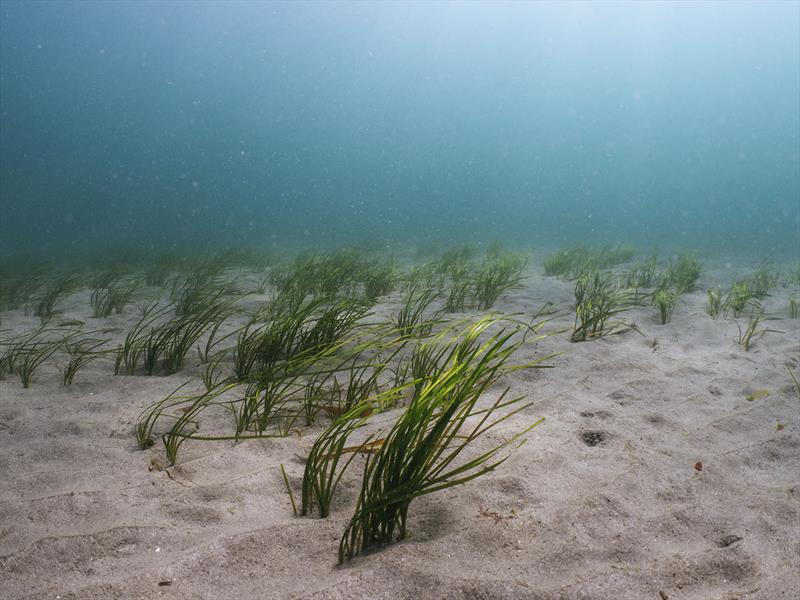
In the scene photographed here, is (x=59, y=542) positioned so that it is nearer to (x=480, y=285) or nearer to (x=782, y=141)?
(x=480, y=285)

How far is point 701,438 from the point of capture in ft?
8.07

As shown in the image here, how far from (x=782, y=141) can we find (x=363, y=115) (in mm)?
156577

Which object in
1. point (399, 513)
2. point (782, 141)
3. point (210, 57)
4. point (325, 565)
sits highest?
point (210, 57)

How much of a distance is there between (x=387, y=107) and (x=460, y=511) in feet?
599

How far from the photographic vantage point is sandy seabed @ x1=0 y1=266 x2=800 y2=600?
1.39 m

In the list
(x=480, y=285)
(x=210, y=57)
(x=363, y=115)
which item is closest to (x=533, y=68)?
(x=363, y=115)

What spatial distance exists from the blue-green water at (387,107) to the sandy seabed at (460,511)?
77939 mm

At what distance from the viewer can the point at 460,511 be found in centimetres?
181

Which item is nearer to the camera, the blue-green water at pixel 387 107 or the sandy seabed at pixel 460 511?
the sandy seabed at pixel 460 511

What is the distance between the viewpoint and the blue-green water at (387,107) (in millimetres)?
98938

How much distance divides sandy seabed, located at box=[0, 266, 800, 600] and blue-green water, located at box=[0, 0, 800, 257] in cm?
7794

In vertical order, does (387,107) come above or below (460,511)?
above

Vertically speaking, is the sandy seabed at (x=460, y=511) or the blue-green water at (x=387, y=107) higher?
the blue-green water at (x=387, y=107)

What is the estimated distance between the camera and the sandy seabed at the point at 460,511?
1394mm
